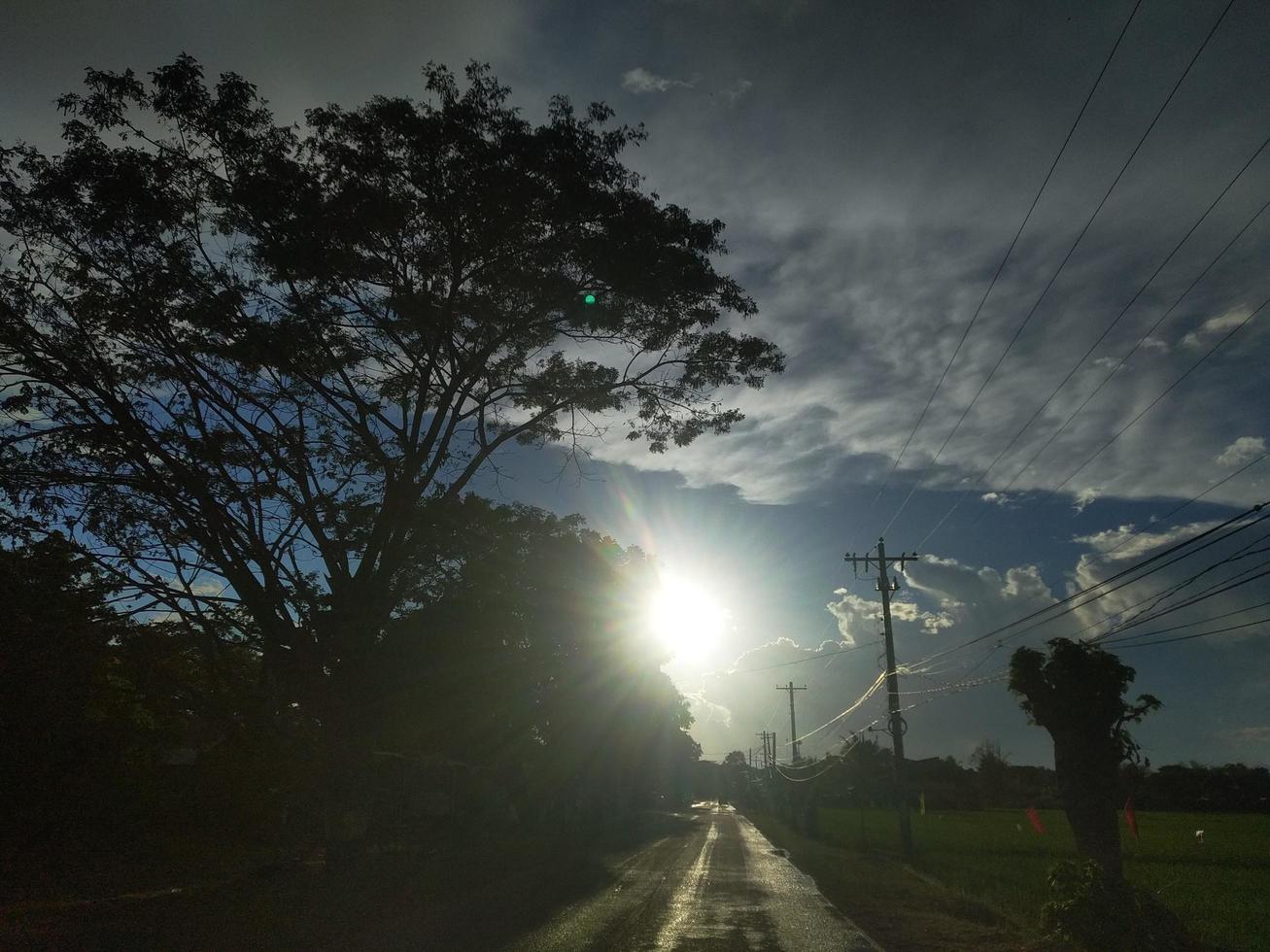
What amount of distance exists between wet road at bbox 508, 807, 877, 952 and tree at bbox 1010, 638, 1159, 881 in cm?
429

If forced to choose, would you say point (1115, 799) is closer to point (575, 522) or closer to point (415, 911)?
point (415, 911)

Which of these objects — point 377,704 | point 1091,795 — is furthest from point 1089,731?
point 377,704

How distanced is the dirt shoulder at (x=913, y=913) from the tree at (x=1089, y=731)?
2108 millimetres

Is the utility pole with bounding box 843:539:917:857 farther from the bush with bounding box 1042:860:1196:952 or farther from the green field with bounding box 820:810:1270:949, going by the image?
the bush with bounding box 1042:860:1196:952

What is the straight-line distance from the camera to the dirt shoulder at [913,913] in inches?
488

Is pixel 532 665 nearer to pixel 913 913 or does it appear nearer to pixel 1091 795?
pixel 913 913

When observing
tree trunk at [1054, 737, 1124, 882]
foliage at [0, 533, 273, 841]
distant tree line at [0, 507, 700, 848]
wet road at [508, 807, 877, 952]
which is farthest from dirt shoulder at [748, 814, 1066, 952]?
foliage at [0, 533, 273, 841]

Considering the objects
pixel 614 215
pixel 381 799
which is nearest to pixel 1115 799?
pixel 614 215

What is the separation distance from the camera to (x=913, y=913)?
16047 mm

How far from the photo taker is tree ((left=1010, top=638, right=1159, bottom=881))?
1354cm

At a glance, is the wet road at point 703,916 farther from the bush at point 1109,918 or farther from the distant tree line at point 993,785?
the distant tree line at point 993,785

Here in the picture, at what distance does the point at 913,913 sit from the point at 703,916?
4567 mm

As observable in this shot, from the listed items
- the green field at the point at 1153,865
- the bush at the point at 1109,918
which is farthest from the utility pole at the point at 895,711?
the bush at the point at 1109,918

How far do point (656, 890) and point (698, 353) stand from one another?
1231 centimetres
